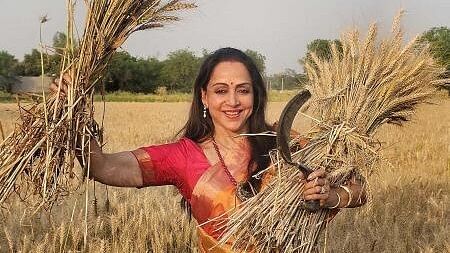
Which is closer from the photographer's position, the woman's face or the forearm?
the forearm

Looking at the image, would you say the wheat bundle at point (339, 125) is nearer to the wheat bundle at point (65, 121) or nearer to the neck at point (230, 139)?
the neck at point (230, 139)

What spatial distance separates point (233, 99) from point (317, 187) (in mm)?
Answer: 477

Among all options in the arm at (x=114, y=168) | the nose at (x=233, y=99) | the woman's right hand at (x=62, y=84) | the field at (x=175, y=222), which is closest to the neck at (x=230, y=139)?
the nose at (x=233, y=99)

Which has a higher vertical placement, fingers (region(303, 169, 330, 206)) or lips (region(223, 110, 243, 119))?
lips (region(223, 110, 243, 119))

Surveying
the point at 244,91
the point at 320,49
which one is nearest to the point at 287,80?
the point at 320,49

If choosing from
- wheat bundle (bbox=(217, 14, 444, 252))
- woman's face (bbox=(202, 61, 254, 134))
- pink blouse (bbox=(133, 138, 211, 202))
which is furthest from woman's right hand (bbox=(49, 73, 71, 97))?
wheat bundle (bbox=(217, 14, 444, 252))

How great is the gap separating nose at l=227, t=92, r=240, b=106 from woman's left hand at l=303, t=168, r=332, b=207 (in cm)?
43

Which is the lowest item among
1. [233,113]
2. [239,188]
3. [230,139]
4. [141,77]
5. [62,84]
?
[141,77]

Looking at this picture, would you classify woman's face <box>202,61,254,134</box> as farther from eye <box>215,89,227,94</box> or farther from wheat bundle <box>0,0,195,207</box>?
wheat bundle <box>0,0,195,207</box>

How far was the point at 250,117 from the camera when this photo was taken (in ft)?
8.04

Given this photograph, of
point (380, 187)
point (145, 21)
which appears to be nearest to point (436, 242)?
point (380, 187)

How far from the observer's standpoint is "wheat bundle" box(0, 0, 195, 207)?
196cm

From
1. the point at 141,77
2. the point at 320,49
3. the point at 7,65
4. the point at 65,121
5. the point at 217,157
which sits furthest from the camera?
the point at 141,77

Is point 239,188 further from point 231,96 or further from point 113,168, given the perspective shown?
point 113,168
